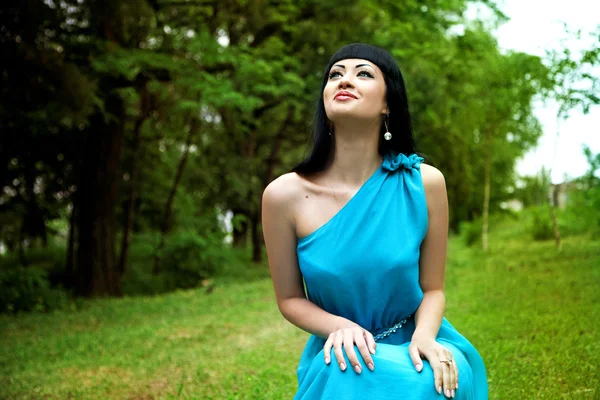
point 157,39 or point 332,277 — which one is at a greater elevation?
point 157,39

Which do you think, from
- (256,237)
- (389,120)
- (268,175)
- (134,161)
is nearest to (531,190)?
(256,237)

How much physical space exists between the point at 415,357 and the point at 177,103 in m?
11.3

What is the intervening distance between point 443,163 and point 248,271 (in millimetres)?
7547

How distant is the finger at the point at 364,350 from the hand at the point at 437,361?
151 millimetres

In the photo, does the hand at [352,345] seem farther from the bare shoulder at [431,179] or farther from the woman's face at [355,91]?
the woman's face at [355,91]

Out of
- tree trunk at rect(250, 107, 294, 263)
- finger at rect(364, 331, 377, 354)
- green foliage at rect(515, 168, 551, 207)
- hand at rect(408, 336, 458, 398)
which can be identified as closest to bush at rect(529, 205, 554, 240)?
tree trunk at rect(250, 107, 294, 263)

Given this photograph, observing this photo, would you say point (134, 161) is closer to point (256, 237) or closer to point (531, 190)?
point (256, 237)

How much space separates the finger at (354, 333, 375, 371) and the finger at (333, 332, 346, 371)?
5cm

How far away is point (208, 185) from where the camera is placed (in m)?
16.5

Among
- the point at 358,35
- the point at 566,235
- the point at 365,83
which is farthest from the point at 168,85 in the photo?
the point at 365,83

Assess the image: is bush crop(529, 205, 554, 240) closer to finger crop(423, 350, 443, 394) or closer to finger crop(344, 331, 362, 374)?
finger crop(423, 350, 443, 394)

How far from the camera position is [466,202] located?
22656 millimetres

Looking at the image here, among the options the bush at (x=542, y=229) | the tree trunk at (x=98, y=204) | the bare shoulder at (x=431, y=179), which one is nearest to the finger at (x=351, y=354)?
the bare shoulder at (x=431, y=179)

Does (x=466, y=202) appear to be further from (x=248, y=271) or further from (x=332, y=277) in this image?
(x=332, y=277)
